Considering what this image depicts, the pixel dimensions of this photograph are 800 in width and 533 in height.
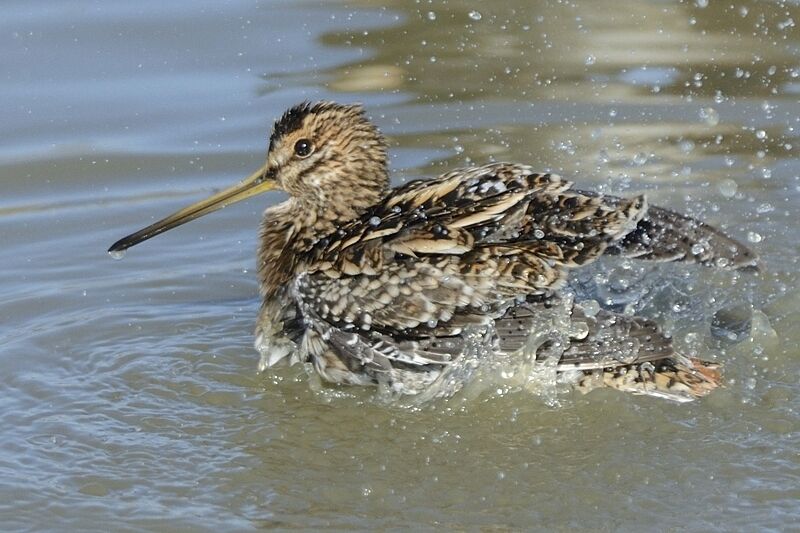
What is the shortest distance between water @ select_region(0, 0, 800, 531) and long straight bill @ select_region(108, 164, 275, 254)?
45 centimetres

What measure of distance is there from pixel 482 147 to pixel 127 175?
2.22 metres

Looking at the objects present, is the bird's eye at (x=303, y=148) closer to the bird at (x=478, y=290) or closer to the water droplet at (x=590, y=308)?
the bird at (x=478, y=290)

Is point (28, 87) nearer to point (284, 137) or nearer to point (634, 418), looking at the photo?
point (284, 137)

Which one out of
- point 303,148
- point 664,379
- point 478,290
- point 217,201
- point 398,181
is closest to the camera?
point 478,290

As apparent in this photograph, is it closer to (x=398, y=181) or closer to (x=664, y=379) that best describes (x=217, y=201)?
(x=398, y=181)

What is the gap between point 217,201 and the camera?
280 inches

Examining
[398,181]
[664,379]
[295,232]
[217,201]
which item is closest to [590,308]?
[664,379]

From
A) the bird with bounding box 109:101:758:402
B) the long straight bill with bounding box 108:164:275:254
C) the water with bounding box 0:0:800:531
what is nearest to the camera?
the water with bounding box 0:0:800:531

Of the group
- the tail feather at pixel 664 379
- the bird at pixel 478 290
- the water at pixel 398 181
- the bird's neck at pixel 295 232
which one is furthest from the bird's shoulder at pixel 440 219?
the tail feather at pixel 664 379

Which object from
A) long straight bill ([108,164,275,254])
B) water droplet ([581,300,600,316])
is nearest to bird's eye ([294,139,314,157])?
long straight bill ([108,164,275,254])

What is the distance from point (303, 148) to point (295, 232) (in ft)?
1.30

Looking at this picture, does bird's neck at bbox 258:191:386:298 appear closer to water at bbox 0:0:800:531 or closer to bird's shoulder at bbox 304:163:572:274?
bird's shoulder at bbox 304:163:572:274

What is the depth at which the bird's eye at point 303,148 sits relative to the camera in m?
6.88

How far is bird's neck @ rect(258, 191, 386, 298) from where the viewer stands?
269 inches
